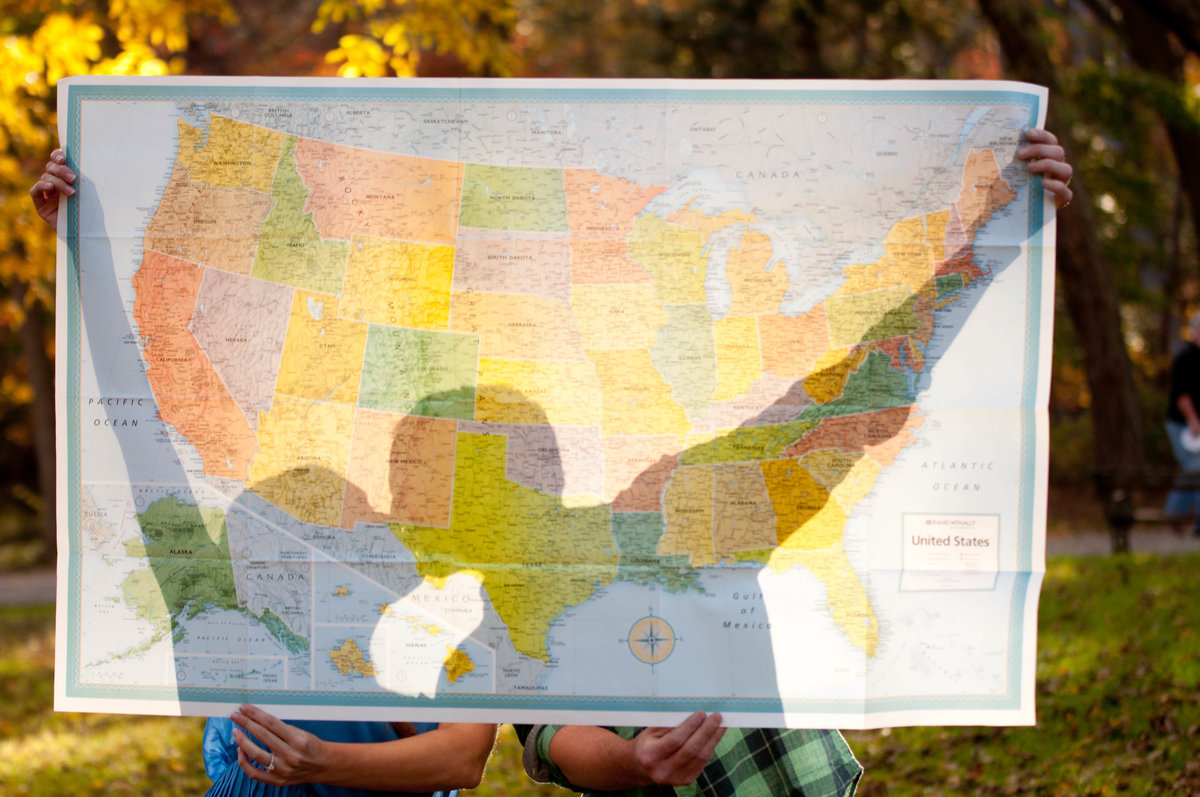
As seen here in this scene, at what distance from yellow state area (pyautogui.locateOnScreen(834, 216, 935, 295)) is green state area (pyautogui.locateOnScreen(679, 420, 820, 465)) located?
43cm

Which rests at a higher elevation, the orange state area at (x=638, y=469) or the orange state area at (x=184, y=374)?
the orange state area at (x=184, y=374)

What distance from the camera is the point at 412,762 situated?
2523 mm

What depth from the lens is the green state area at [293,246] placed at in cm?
274

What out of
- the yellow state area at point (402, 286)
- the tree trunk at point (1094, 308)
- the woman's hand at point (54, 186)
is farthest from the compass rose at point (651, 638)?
the tree trunk at point (1094, 308)

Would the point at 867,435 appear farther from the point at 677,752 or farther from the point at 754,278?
the point at 677,752

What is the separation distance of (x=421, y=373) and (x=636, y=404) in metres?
0.60

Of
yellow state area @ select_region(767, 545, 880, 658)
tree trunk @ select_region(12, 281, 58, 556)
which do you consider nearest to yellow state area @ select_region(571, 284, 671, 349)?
yellow state area @ select_region(767, 545, 880, 658)

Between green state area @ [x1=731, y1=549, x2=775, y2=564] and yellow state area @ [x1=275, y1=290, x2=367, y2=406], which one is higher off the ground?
yellow state area @ [x1=275, y1=290, x2=367, y2=406]

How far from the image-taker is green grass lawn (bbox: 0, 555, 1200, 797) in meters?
4.64

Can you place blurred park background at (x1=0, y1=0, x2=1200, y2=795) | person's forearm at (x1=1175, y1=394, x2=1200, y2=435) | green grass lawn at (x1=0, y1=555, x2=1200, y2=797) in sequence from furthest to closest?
1. person's forearm at (x1=1175, y1=394, x2=1200, y2=435)
2. blurred park background at (x1=0, y1=0, x2=1200, y2=795)
3. green grass lawn at (x1=0, y1=555, x2=1200, y2=797)

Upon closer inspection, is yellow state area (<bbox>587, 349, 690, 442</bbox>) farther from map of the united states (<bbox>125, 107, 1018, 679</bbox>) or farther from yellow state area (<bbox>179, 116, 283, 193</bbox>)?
yellow state area (<bbox>179, 116, 283, 193</bbox>)

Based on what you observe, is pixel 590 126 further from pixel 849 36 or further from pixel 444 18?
pixel 849 36

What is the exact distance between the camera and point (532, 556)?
2.68 m

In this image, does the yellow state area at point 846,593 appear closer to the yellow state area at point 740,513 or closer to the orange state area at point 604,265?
the yellow state area at point 740,513
